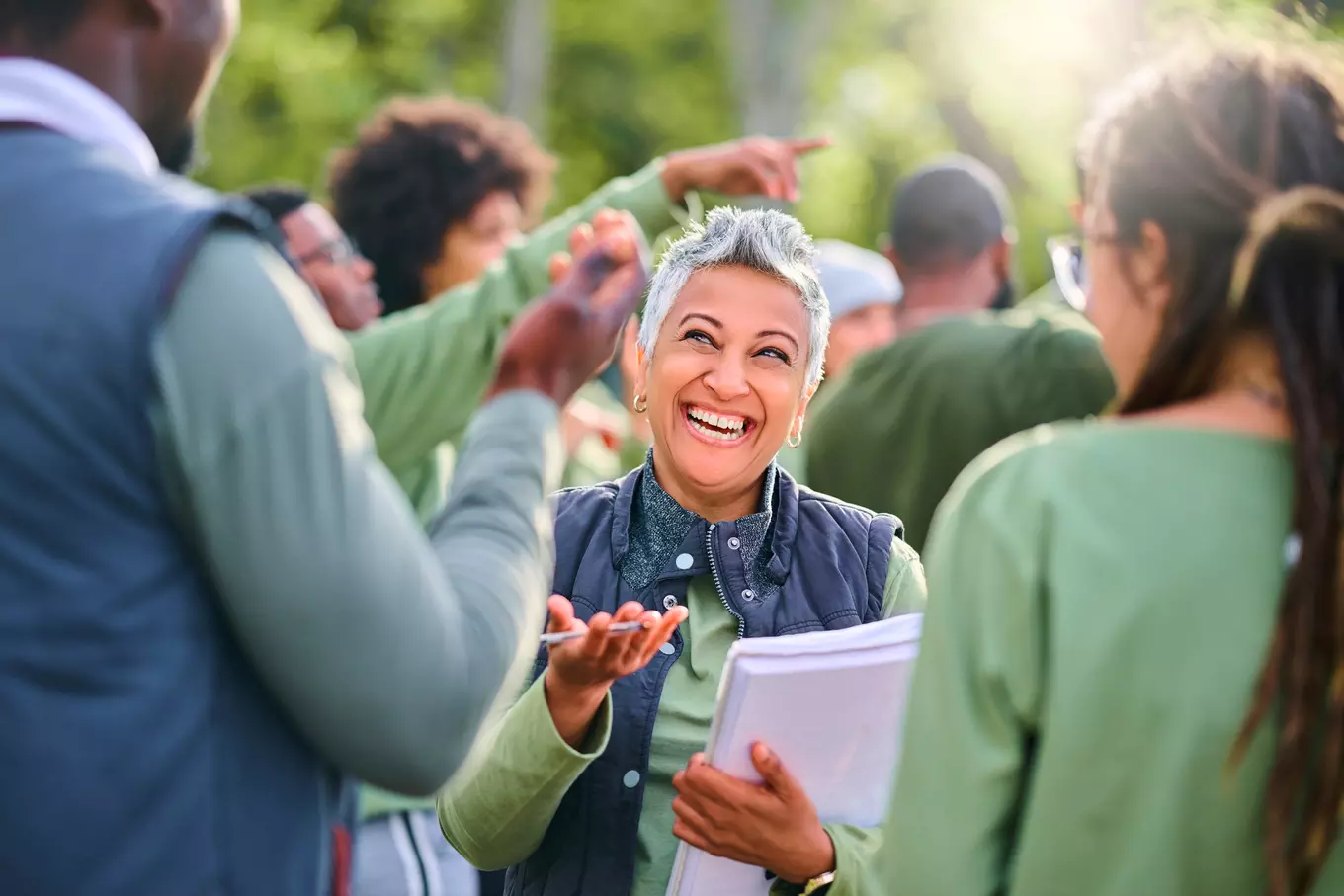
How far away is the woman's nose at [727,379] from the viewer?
2844mm

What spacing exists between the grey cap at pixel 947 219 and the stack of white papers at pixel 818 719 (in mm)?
2868

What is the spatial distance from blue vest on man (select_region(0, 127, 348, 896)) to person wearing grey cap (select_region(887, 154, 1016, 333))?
3.70 metres

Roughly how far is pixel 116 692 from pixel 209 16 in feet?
2.39

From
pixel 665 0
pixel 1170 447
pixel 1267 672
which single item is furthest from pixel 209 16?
pixel 665 0

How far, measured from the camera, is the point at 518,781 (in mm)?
2473

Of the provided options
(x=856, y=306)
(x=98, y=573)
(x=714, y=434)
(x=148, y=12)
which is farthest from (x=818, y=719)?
(x=856, y=306)

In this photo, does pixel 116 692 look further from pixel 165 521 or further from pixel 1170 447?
pixel 1170 447

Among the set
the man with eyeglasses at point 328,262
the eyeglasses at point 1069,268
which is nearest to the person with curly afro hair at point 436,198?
the man with eyeglasses at point 328,262

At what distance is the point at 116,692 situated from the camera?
5.03ft

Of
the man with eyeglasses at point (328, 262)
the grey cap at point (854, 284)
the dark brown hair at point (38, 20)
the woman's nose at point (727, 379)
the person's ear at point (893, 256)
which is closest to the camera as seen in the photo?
the dark brown hair at point (38, 20)

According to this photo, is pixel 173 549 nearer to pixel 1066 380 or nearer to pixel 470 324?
pixel 470 324

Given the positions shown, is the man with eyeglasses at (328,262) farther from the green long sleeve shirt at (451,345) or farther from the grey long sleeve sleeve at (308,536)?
the grey long sleeve sleeve at (308,536)

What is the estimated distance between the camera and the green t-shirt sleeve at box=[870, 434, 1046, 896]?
5.74ft

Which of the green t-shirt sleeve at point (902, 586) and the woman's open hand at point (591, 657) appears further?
the green t-shirt sleeve at point (902, 586)
